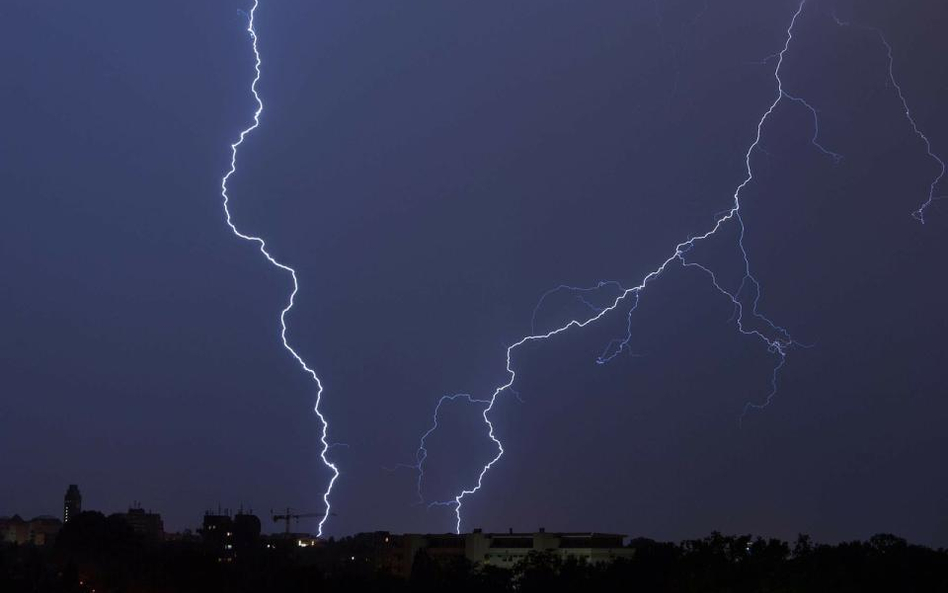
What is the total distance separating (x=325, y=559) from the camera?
73.2m

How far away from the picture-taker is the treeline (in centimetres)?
2592

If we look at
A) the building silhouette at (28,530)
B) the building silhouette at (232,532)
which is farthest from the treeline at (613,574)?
the building silhouette at (28,530)

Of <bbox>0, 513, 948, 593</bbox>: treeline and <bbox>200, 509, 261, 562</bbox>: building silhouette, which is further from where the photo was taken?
<bbox>200, 509, 261, 562</bbox>: building silhouette

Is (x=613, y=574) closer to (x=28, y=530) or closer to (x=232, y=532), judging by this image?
(x=232, y=532)

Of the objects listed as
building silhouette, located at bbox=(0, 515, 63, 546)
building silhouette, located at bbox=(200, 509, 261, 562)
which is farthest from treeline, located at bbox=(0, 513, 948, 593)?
building silhouette, located at bbox=(0, 515, 63, 546)

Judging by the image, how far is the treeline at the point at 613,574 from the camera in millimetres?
25922

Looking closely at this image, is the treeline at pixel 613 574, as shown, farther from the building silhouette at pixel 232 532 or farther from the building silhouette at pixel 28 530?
the building silhouette at pixel 28 530

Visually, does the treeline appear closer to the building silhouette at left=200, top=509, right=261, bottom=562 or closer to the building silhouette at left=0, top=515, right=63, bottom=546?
the building silhouette at left=200, top=509, right=261, bottom=562

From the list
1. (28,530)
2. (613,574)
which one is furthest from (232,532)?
(613,574)

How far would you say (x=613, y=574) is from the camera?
33.8 meters

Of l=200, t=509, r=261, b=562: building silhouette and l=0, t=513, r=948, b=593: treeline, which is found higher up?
l=200, t=509, r=261, b=562: building silhouette

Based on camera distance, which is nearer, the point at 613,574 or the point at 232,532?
the point at 613,574

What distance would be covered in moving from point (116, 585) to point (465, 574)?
11.6 m

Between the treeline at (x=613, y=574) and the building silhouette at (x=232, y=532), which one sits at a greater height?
the building silhouette at (x=232, y=532)
